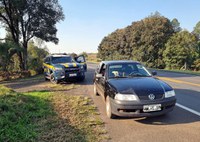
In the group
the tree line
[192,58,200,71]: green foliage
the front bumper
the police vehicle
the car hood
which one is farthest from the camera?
the tree line

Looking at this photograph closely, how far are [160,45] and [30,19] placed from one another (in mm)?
29763

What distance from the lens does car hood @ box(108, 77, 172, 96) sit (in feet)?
17.7

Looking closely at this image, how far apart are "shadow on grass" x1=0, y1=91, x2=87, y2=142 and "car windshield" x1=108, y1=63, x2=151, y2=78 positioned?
7.10ft

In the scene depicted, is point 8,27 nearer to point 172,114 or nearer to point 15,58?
point 15,58

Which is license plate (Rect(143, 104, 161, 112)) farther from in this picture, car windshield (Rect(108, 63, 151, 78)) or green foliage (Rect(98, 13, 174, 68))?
green foliage (Rect(98, 13, 174, 68))

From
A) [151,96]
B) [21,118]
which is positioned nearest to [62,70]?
[21,118]

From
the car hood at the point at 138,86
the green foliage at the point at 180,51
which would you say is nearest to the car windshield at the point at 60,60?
the car hood at the point at 138,86

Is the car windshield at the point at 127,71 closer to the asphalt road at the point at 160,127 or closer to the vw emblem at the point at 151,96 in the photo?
the asphalt road at the point at 160,127

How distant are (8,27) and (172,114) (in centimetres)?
2457

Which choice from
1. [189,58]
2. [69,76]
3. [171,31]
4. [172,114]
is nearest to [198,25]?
[171,31]

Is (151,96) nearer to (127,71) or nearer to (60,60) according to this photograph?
(127,71)

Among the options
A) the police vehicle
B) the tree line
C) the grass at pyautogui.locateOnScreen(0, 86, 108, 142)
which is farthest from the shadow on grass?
the tree line

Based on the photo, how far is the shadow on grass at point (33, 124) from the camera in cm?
468

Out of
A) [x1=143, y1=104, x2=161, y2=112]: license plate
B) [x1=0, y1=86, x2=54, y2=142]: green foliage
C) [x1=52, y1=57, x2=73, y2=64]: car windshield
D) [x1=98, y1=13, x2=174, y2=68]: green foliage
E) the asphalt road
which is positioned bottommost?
the asphalt road
